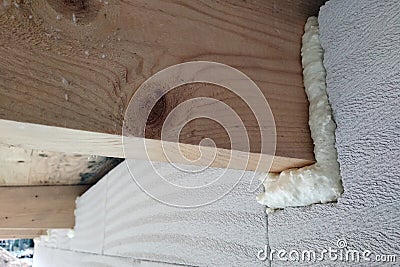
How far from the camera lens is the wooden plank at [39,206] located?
202cm

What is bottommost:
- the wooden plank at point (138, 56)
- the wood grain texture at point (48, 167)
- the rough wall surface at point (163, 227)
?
the rough wall surface at point (163, 227)

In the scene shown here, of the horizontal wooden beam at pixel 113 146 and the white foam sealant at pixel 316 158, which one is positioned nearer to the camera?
the horizontal wooden beam at pixel 113 146

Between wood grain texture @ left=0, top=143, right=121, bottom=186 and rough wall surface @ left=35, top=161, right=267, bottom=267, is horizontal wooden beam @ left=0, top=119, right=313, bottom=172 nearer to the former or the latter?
rough wall surface @ left=35, top=161, right=267, bottom=267

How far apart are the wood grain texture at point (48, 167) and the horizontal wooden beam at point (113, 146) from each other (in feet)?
3.34

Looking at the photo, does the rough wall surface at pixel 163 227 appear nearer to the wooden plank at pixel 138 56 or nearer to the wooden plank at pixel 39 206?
the wooden plank at pixel 39 206

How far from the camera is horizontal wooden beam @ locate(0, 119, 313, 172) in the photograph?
1.54 ft

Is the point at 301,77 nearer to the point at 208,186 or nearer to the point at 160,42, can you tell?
the point at 160,42

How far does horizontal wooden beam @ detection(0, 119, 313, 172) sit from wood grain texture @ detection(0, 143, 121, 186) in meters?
1.02

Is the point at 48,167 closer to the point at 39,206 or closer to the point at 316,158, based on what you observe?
the point at 39,206

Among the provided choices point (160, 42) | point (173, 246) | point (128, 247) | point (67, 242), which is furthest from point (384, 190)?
point (67, 242)

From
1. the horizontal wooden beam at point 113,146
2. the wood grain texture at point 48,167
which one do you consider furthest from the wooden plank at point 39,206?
the horizontal wooden beam at point 113,146

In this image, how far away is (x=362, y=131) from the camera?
21.3 inches

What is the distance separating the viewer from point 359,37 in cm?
57

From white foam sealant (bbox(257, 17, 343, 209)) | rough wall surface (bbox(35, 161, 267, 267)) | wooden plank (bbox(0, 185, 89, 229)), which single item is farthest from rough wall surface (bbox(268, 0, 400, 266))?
wooden plank (bbox(0, 185, 89, 229))
